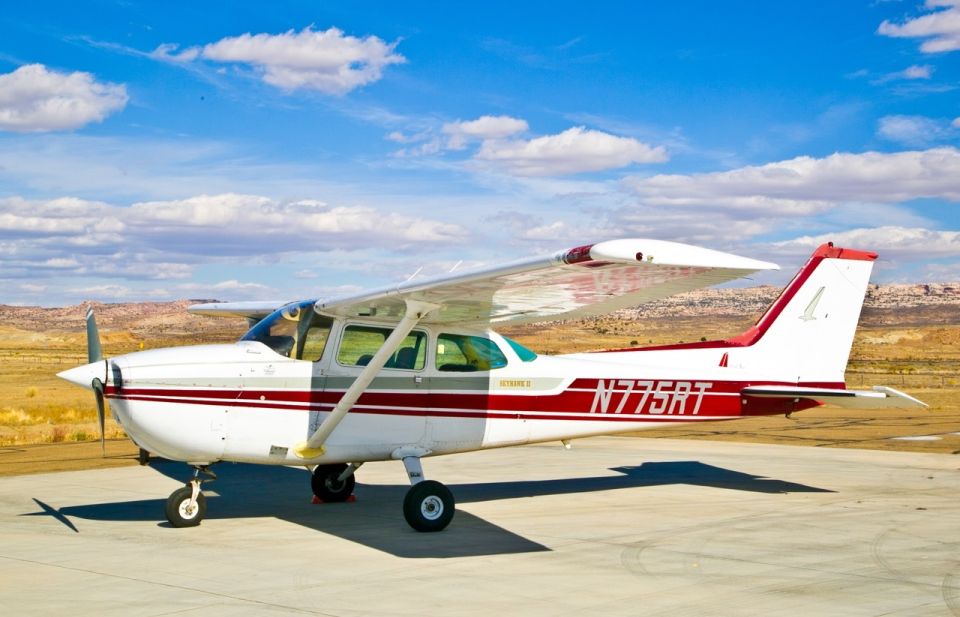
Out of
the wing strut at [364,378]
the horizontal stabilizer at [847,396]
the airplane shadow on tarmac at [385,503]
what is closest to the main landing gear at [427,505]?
the airplane shadow on tarmac at [385,503]

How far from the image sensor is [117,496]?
1329 cm

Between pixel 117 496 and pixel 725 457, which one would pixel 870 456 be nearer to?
pixel 725 457

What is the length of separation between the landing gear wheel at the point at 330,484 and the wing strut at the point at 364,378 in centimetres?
195

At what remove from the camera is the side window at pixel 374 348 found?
36.0 feet

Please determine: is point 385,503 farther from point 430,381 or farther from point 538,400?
point 538,400

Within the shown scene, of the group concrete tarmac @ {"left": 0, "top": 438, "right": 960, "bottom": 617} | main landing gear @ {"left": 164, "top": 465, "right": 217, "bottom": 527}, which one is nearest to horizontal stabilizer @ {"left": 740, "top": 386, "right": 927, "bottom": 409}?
concrete tarmac @ {"left": 0, "top": 438, "right": 960, "bottom": 617}

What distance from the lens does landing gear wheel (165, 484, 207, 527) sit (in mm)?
10711

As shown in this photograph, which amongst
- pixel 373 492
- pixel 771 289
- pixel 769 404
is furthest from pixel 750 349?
pixel 771 289

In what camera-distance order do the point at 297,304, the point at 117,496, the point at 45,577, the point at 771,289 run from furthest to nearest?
1. the point at 771,289
2. the point at 117,496
3. the point at 297,304
4. the point at 45,577

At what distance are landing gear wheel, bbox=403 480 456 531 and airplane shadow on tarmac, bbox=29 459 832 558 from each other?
0.38ft

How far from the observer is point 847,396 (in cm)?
1277

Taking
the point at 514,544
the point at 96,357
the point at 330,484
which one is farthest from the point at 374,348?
the point at 96,357

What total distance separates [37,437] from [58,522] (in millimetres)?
12451

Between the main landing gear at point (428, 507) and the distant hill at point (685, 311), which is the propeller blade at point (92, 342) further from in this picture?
the distant hill at point (685, 311)
